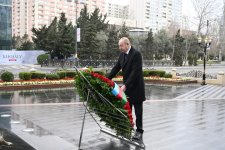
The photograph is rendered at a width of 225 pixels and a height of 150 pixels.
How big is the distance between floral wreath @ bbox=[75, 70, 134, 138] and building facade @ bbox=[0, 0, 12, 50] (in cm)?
4012

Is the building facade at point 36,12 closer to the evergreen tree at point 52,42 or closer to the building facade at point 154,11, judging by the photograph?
the building facade at point 154,11

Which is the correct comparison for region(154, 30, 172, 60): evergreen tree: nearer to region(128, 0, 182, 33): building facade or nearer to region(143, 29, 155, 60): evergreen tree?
region(143, 29, 155, 60): evergreen tree

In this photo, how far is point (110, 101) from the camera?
16.1 ft

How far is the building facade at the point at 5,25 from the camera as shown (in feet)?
139

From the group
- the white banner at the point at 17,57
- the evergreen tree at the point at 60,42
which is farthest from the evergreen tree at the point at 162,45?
the white banner at the point at 17,57

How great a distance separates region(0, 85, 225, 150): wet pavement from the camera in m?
5.31

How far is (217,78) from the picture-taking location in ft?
62.3

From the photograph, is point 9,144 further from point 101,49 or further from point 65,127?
point 101,49

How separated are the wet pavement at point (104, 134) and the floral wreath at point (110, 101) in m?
0.39

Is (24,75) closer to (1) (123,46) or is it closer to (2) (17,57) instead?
(1) (123,46)

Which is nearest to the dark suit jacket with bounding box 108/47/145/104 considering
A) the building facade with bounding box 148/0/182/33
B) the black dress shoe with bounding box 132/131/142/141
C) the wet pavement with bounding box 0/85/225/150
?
the black dress shoe with bounding box 132/131/142/141

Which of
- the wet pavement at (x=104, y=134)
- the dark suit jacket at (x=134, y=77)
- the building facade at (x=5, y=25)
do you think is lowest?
the wet pavement at (x=104, y=134)

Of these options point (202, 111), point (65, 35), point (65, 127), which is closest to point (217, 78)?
point (202, 111)

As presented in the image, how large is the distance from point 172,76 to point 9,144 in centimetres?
1637
